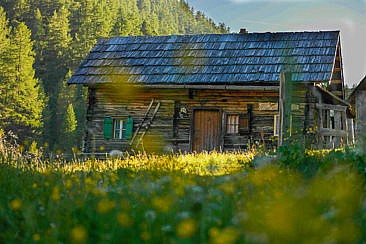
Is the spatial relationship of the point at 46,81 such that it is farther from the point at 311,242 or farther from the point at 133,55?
the point at 311,242

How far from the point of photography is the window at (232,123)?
60.5ft

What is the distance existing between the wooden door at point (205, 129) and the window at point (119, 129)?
2.72 m

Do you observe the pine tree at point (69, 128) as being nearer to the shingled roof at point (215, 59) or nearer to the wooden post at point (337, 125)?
the shingled roof at point (215, 59)

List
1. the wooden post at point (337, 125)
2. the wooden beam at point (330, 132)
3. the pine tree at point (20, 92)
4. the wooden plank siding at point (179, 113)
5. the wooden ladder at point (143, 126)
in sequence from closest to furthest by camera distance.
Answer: the wooden beam at point (330, 132)
the wooden post at point (337, 125)
the wooden plank siding at point (179, 113)
the wooden ladder at point (143, 126)
the pine tree at point (20, 92)

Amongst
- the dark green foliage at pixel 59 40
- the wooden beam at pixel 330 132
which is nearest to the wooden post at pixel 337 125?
the wooden beam at pixel 330 132

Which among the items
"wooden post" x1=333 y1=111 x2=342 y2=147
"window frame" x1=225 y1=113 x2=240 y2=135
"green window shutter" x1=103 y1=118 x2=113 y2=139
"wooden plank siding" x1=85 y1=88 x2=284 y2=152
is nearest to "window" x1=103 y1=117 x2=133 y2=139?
"green window shutter" x1=103 y1=118 x2=113 y2=139

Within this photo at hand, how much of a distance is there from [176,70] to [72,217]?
1539 centimetres

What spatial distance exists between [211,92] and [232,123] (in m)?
1.31

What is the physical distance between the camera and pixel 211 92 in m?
18.6

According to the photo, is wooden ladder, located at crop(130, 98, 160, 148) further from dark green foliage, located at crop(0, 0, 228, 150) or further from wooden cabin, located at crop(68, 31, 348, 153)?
dark green foliage, located at crop(0, 0, 228, 150)

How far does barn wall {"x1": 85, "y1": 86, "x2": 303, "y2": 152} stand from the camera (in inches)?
711

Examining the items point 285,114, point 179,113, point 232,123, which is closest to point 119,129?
point 179,113

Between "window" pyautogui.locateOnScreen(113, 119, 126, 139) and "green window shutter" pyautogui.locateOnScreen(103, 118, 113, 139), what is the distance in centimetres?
19

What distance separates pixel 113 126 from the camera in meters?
19.7
